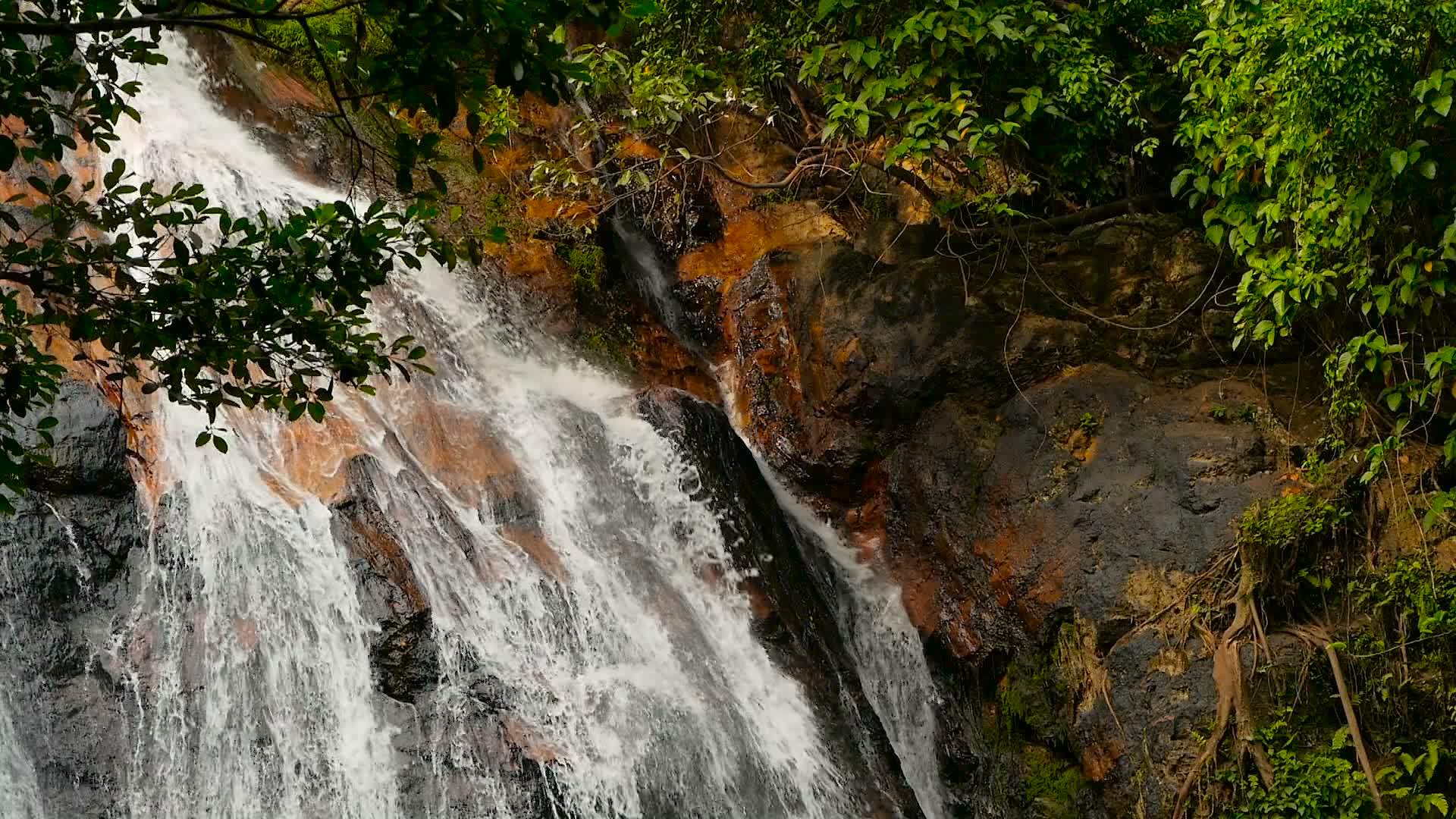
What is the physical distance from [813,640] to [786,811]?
155 cm

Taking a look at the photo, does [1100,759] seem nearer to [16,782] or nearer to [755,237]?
[755,237]

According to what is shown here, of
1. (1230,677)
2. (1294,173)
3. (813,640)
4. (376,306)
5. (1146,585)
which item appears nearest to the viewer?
(1294,173)

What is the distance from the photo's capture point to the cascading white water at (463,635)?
640cm

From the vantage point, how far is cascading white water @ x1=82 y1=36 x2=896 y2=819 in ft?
21.0

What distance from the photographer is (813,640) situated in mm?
8266

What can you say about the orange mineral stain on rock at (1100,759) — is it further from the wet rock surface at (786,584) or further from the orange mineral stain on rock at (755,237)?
the orange mineral stain on rock at (755,237)

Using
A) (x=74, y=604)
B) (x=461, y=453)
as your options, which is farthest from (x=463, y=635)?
(x=74, y=604)

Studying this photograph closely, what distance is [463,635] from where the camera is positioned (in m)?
6.99

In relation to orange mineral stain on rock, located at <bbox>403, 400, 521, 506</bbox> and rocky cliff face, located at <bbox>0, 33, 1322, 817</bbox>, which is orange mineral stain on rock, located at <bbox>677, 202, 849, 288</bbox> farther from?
orange mineral stain on rock, located at <bbox>403, 400, 521, 506</bbox>

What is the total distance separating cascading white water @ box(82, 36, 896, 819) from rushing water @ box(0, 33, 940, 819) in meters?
0.01

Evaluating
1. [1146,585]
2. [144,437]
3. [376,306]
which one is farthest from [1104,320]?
[144,437]

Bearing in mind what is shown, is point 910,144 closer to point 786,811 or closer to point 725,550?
point 725,550

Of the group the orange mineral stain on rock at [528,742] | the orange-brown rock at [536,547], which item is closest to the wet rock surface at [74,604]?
the orange mineral stain on rock at [528,742]

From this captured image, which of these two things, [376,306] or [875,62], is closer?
[875,62]
